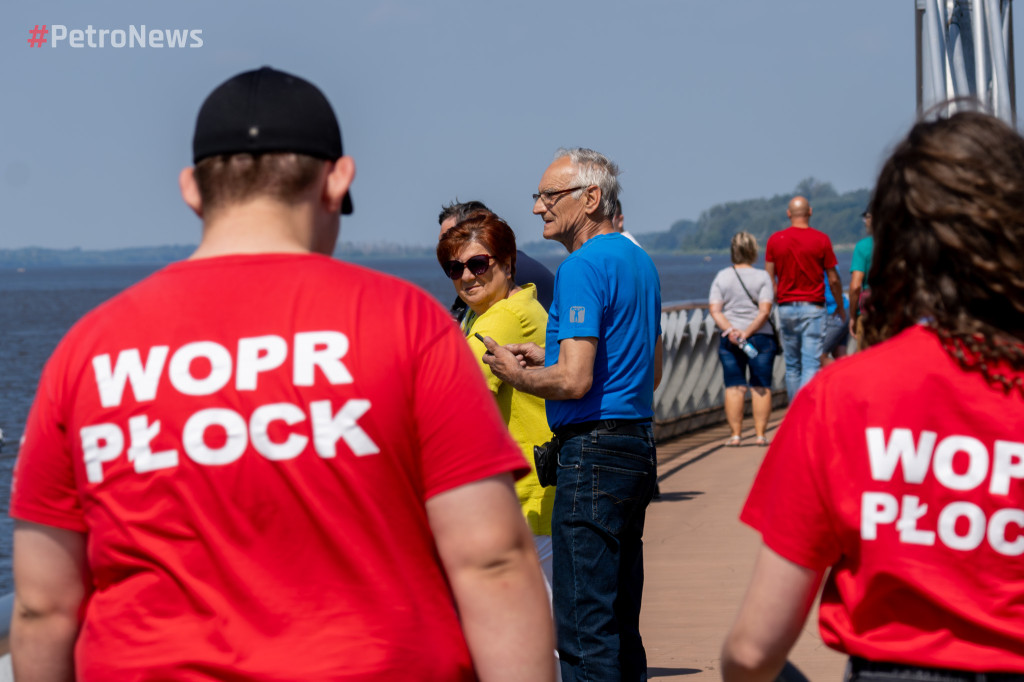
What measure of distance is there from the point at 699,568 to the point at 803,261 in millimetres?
4422

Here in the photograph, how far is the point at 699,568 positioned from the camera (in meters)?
6.45

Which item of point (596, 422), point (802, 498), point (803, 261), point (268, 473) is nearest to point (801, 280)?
point (803, 261)

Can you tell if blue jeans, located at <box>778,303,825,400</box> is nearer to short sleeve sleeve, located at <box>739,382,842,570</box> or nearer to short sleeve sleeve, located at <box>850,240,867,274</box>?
short sleeve sleeve, located at <box>850,240,867,274</box>

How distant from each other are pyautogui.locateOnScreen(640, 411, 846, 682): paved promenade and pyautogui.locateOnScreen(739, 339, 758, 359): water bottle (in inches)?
32.3

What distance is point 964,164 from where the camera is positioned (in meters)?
1.82

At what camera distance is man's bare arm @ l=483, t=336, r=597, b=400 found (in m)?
3.66

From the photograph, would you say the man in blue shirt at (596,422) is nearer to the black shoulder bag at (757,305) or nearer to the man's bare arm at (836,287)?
the black shoulder bag at (757,305)

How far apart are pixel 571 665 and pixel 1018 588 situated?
2.17 meters

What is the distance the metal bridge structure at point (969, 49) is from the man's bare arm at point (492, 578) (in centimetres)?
697

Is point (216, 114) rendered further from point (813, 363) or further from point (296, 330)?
point (813, 363)

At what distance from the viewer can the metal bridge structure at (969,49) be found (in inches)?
316

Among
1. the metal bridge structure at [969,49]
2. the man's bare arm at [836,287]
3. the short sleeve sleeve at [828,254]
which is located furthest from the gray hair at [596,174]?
the man's bare arm at [836,287]

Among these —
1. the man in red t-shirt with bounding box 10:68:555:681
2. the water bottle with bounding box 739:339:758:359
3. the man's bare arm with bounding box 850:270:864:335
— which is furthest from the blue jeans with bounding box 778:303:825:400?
the man in red t-shirt with bounding box 10:68:555:681

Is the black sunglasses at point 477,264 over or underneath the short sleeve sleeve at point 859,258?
over
